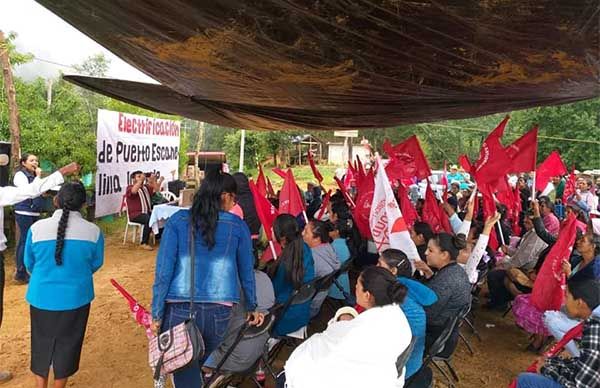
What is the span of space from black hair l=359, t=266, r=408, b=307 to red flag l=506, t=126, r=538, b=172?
9.59 ft

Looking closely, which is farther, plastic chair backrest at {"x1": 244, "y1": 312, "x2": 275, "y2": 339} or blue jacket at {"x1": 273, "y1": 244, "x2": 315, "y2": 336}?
blue jacket at {"x1": 273, "y1": 244, "x2": 315, "y2": 336}

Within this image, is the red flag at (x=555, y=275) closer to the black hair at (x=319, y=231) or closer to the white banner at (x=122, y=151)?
the black hair at (x=319, y=231)

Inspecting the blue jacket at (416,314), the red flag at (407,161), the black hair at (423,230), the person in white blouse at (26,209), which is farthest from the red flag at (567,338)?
the person in white blouse at (26,209)

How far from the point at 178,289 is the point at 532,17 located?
7.30 ft

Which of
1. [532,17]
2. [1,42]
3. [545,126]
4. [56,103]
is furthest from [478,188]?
[545,126]

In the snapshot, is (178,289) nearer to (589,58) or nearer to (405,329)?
(405,329)

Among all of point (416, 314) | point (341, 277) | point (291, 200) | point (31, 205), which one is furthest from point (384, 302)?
point (31, 205)

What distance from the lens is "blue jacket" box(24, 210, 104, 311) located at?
2607 mm

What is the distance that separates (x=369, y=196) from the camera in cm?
518

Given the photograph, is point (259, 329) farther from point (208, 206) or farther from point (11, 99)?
point (11, 99)

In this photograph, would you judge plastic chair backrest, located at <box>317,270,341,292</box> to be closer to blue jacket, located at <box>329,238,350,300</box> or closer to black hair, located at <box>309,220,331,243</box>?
black hair, located at <box>309,220,331,243</box>

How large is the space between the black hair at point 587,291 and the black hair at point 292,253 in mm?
1895

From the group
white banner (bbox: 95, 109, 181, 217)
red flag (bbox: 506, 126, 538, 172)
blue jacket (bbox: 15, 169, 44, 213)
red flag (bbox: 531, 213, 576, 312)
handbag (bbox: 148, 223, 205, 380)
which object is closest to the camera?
handbag (bbox: 148, 223, 205, 380)

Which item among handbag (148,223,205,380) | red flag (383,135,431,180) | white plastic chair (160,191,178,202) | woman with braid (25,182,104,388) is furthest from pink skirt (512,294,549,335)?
white plastic chair (160,191,178,202)
